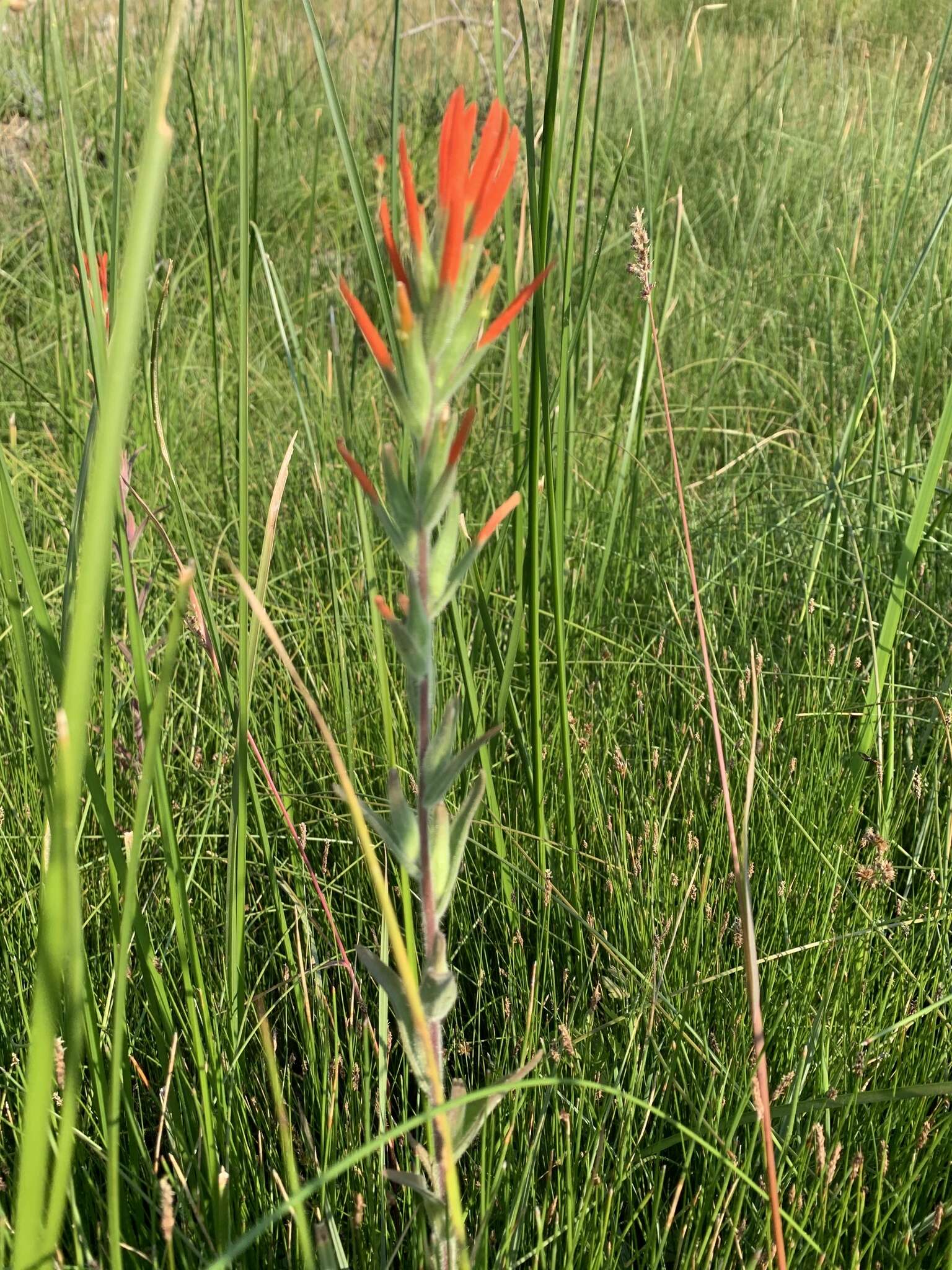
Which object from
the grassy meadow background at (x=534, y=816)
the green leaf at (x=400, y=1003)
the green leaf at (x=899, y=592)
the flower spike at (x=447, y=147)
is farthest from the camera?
the green leaf at (x=899, y=592)

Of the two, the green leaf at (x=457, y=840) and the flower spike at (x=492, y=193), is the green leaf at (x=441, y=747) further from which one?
the flower spike at (x=492, y=193)

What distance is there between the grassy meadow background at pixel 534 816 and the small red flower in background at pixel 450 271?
5.5 inches

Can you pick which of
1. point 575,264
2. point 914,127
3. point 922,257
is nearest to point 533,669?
point 922,257

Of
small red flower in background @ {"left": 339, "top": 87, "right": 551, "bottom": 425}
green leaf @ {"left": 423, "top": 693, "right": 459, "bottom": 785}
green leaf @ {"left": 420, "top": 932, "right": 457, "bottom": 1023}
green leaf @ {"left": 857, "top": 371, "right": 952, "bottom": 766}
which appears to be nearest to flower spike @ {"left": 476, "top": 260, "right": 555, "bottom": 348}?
small red flower in background @ {"left": 339, "top": 87, "right": 551, "bottom": 425}

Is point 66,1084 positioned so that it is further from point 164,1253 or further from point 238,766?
point 164,1253

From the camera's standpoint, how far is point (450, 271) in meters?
0.36

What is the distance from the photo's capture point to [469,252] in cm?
37

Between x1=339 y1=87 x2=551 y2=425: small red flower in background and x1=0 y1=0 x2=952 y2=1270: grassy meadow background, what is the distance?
0.46 feet

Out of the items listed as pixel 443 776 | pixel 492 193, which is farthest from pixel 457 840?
pixel 492 193

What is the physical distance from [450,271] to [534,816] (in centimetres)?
69

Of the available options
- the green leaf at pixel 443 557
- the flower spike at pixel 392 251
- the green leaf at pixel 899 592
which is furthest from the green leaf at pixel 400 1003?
the green leaf at pixel 899 592

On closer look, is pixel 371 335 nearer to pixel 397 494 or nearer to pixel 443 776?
pixel 397 494

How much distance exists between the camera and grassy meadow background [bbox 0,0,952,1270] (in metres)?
0.70

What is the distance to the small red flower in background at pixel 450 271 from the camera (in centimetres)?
34
